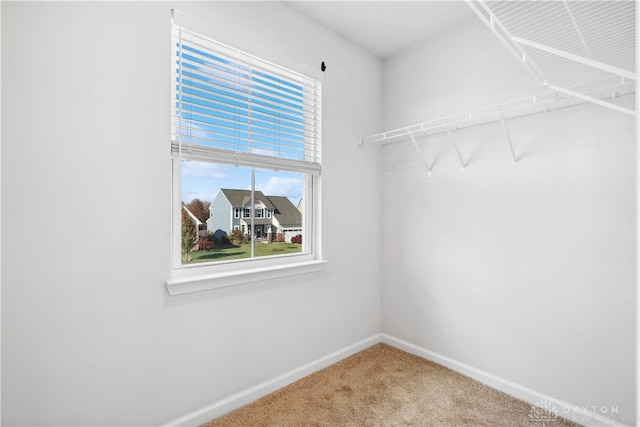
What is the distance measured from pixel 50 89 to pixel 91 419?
136 cm

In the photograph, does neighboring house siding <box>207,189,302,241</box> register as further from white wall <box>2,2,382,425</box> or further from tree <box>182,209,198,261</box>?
white wall <box>2,2,382,425</box>

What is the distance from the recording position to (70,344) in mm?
1245

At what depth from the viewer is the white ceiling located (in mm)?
1929

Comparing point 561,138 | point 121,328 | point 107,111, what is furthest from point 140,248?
point 561,138

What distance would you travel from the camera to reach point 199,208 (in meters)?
1.70

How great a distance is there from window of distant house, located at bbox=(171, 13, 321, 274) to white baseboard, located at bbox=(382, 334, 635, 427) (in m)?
1.16

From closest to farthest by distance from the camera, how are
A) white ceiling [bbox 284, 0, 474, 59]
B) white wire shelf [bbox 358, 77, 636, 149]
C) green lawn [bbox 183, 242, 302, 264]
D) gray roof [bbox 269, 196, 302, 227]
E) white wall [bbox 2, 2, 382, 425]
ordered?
white wall [bbox 2, 2, 382, 425] → white wire shelf [bbox 358, 77, 636, 149] → green lawn [bbox 183, 242, 302, 264] → white ceiling [bbox 284, 0, 474, 59] → gray roof [bbox 269, 196, 302, 227]

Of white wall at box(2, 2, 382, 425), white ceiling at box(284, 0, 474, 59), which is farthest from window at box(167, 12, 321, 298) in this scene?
white ceiling at box(284, 0, 474, 59)

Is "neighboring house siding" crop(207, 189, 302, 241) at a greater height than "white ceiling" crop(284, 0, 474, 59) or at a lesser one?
lesser

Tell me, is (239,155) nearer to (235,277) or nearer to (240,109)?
(240,109)

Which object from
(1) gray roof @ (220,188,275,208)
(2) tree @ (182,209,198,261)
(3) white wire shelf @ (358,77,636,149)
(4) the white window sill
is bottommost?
(4) the white window sill

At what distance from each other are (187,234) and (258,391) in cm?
100

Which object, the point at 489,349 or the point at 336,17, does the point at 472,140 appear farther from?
the point at 489,349

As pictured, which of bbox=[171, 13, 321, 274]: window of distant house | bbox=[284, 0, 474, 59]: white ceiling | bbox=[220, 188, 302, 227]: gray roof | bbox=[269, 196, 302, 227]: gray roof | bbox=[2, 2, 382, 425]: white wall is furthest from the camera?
bbox=[269, 196, 302, 227]: gray roof
